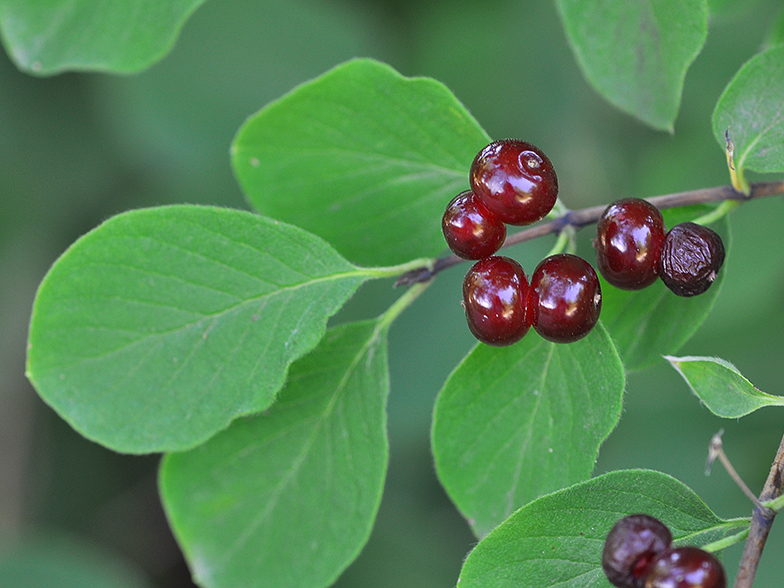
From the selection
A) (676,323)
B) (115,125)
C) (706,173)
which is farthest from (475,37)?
(676,323)

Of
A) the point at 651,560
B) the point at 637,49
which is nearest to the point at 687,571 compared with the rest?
the point at 651,560

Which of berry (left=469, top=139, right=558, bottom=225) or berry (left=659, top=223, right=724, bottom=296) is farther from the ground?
berry (left=469, top=139, right=558, bottom=225)

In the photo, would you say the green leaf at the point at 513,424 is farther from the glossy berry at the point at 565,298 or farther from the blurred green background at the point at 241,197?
the blurred green background at the point at 241,197

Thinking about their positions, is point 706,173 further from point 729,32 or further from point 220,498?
point 220,498

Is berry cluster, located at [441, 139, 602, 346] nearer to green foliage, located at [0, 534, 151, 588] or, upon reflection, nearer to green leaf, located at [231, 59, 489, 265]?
green leaf, located at [231, 59, 489, 265]

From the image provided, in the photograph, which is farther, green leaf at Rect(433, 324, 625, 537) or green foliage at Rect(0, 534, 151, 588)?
green foliage at Rect(0, 534, 151, 588)

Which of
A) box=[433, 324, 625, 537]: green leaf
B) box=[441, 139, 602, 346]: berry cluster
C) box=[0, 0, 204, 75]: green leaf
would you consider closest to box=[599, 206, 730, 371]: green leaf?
box=[433, 324, 625, 537]: green leaf
